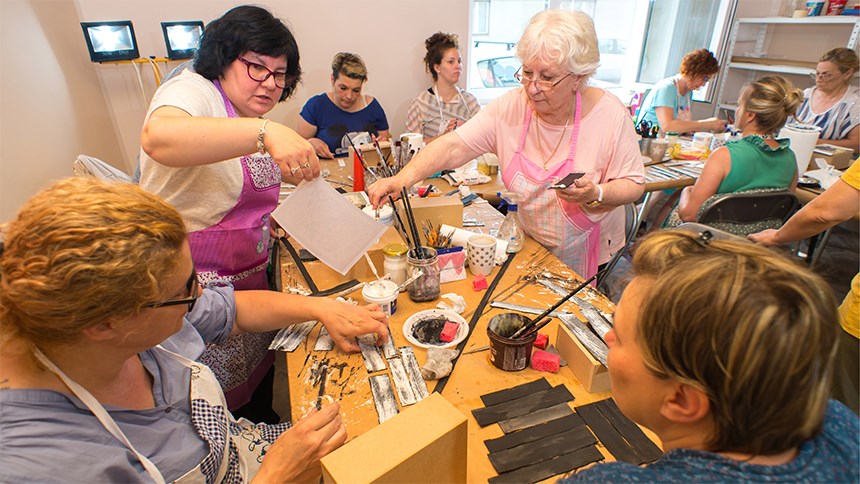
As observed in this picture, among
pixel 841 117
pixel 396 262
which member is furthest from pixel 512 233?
pixel 841 117

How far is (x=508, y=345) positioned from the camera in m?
1.12

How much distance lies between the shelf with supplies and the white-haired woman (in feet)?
13.8

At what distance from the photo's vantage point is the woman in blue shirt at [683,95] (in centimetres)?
393

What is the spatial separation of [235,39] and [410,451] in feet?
4.54

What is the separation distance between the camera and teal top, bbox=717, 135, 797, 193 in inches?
92.7

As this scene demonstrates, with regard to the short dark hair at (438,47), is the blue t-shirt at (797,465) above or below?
below

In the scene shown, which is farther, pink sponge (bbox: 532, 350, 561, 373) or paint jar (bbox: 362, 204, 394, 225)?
paint jar (bbox: 362, 204, 394, 225)

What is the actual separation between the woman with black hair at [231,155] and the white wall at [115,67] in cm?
30

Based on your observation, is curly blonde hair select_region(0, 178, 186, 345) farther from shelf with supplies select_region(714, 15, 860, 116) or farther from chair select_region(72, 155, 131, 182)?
shelf with supplies select_region(714, 15, 860, 116)

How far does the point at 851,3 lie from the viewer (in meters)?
4.36

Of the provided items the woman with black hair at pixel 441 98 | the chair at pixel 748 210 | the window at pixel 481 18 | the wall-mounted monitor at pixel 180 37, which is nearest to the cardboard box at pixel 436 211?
the chair at pixel 748 210

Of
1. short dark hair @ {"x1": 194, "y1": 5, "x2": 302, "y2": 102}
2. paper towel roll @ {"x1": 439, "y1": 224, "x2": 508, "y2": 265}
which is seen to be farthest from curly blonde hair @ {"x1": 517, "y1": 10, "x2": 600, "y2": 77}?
short dark hair @ {"x1": 194, "y1": 5, "x2": 302, "y2": 102}

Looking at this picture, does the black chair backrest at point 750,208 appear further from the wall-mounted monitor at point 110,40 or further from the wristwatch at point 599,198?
the wall-mounted monitor at point 110,40

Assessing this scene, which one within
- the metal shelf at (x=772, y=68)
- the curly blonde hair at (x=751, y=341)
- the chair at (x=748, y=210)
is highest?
the metal shelf at (x=772, y=68)
